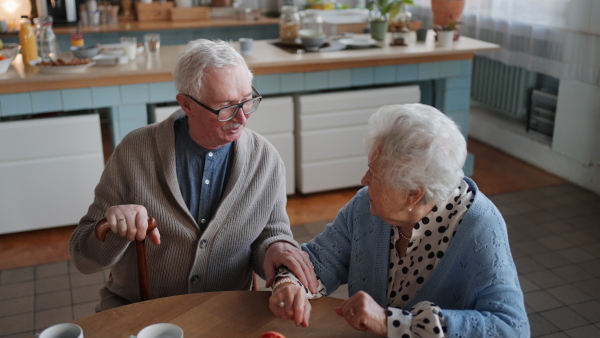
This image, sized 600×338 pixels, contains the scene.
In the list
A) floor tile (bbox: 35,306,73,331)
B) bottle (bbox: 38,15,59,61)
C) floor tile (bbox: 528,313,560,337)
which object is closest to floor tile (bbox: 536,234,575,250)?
floor tile (bbox: 528,313,560,337)

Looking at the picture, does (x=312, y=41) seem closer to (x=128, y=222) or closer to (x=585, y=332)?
(x=585, y=332)

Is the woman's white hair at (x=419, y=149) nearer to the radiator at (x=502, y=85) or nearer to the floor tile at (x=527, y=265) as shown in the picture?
the floor tile at (x=527, y=265)

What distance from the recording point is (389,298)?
1.71 meters

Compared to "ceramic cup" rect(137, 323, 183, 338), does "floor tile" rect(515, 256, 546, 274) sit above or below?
below

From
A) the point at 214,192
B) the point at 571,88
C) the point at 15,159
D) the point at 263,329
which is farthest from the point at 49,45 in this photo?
the point at 571,88

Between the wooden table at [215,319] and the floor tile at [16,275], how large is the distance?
180 centimetres

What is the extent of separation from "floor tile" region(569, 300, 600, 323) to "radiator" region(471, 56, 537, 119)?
2.18 meters

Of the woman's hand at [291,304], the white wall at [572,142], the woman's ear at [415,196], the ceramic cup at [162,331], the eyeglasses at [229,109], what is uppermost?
the eyeglasses at [229,109]

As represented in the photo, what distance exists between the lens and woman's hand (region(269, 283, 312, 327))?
4.99 feet

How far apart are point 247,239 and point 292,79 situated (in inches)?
78.2

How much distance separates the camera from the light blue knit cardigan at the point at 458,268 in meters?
1.43

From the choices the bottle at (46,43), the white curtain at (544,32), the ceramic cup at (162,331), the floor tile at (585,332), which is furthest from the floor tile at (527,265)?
the bottle at (46,43)

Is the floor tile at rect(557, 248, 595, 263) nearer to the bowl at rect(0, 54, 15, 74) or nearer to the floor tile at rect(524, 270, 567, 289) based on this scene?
the floor tile at rect(524, 270, 567, 289)

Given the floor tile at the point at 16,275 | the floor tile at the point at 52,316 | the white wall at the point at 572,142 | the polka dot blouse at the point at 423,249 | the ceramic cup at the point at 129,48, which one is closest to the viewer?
the polka dot blouse at the point at 423,249
